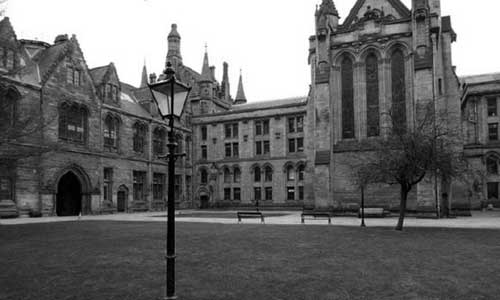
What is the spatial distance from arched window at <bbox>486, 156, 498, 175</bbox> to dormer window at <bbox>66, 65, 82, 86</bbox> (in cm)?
5098

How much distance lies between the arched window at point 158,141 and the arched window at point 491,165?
140ft

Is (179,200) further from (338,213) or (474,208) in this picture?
(474,208)

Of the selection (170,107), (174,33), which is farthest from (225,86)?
(170,107)

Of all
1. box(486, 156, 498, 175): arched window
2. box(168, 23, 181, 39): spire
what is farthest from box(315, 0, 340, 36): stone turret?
box(486, 156, 498, 175): arched window

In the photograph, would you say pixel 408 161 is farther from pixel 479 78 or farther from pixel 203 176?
pixel 479 78

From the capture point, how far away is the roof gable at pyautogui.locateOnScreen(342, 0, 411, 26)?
37.5 metres

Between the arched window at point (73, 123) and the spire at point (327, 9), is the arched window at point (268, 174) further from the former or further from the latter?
the arched window at point (73, 123)

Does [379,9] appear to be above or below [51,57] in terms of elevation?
above

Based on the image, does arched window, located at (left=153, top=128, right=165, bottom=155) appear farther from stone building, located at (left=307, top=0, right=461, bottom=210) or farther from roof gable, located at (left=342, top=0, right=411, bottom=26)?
roof gable, located at (left=342, top=0, right=411, bottom=26)

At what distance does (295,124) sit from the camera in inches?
2148

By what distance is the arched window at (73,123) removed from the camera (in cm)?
3725

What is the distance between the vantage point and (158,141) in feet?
169

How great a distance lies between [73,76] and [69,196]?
11.3 metres

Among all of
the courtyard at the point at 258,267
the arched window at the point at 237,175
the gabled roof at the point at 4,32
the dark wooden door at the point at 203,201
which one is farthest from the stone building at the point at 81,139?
the courtyard at the point at 258,267
